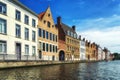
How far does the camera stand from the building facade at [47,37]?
172 ft

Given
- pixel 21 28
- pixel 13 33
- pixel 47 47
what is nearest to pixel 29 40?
pixel 21 28

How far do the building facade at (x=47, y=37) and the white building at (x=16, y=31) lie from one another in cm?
367

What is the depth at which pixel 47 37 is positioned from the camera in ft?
187

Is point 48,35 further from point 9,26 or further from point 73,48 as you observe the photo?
point 73,48

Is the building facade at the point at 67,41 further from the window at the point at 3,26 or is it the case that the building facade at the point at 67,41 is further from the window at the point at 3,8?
the window at the point at 3,8

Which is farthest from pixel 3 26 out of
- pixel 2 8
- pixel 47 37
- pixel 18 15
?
pixel 47 37

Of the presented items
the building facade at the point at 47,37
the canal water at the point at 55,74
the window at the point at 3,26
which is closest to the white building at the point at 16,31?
the window at the point at 3,26

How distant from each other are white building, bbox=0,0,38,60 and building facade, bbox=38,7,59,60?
367 centimetres

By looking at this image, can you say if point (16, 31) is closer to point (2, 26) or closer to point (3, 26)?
point (3, 26)

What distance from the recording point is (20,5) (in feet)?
134

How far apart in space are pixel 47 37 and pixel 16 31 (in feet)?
58.8

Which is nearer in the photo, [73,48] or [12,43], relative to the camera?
[12,43]

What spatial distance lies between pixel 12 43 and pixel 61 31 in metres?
44.6

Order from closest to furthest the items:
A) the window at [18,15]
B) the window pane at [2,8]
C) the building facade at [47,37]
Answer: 1. the window pane at [2,8]
2. the window at [18,15]
3. the building facade at [47,37]
